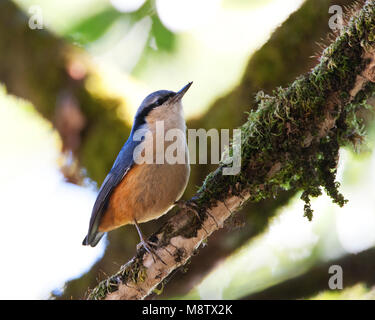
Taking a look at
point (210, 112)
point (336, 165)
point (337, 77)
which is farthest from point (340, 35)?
point (210, 112)

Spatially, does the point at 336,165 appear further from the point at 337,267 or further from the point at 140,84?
the point at 140,84

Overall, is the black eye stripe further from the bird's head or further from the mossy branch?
the mossy branch

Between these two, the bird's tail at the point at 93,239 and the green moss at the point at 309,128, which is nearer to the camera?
the green moss at the point at 309,128

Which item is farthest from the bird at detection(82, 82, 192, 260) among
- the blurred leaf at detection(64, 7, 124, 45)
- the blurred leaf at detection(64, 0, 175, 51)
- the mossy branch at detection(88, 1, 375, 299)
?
the blurred leaf at detection(64, 7, 124, 45)

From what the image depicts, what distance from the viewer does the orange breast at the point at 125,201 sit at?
3.03 metres

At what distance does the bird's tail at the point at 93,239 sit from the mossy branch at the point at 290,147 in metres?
0.85

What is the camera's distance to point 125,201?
3062 millimetres

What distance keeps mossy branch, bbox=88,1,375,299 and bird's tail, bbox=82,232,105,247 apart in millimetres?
851

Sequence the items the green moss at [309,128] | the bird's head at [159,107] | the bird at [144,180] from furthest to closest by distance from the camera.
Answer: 1. the bird's head at [159,107]
2. the bird at [144,180]
3. the green moss at [309,128]

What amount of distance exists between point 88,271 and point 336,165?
2023mm

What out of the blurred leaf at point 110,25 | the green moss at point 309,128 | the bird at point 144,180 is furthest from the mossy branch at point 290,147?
the blurred leaf at point 110,25

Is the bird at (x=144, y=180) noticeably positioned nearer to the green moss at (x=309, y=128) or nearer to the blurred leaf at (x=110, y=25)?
the green moss at (x=309, y=128)

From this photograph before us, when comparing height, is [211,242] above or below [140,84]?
below
